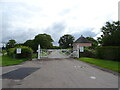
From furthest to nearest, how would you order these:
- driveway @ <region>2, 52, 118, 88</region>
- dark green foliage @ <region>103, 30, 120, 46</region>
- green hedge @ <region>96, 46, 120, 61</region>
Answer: dark green foliage @ <region>103, 30, 120, 46</region>, green hedge @ <region>96, 46, 120, 61</region>, driveway @ <region>2, 52, 118, 88</region>

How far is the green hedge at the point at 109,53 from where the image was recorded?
16844 mm

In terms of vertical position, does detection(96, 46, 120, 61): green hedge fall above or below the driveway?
above

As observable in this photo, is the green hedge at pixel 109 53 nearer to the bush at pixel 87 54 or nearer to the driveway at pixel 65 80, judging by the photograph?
the bush at pixel 87 54

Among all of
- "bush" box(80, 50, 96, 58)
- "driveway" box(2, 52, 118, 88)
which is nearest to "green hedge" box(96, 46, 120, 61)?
"bush" box(80, 50, 96, 58)

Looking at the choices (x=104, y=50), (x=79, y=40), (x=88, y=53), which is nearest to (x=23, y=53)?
(x=88, y=53)

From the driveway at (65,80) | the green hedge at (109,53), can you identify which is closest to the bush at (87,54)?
the green hedge at (109,53)

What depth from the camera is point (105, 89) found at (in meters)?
5.37

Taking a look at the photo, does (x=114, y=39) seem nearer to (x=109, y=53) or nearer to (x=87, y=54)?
(x=109, y=53)

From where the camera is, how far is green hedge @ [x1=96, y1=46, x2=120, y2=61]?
1684 cm

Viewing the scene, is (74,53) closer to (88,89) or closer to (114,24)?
(114,24)

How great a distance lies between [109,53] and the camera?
18.2 meters

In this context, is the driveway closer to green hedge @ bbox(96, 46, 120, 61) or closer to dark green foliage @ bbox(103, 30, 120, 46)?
green hedge @ bbox(96, 46, 120, 61)

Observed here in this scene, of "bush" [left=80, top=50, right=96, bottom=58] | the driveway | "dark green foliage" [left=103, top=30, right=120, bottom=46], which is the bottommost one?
the driveway

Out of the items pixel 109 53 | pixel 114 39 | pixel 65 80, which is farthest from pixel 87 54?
pixel 65 80
